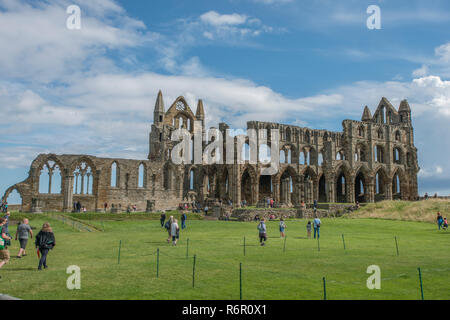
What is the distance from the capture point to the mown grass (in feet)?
114

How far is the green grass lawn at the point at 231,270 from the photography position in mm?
9172

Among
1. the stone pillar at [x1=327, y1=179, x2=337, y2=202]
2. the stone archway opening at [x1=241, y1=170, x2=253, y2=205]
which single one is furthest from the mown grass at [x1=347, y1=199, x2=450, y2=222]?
the stone archway opening at [x1=241, y1=170, x2=253, y2=205]

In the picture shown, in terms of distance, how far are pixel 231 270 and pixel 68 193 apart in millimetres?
37783

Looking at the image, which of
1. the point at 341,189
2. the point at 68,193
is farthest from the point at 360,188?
the point at 68,193

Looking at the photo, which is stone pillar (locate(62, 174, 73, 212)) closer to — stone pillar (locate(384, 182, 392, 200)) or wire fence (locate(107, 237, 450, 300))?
wire fence (locate(107, 237, 450, 300))

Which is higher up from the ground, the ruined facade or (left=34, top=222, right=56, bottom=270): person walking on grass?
the ruined facade

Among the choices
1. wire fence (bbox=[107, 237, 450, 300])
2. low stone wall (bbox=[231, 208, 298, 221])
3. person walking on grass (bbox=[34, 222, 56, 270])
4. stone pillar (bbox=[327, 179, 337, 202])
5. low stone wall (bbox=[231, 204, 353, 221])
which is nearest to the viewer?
wire fence (bbox=[107, 237, 450, 300])

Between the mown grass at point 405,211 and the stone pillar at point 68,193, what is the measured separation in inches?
1191

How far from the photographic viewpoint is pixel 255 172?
52656 millimetres

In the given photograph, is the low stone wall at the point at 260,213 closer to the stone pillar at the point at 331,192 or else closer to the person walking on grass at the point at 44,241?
A: the stone pillar at the point at 331,192

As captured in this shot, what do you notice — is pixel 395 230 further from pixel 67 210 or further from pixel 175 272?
pixel 67 210

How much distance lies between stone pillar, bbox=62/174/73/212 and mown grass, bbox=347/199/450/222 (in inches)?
1191

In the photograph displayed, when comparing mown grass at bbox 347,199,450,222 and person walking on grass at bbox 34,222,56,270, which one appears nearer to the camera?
person walking on grass at bbox 34,222,56,270
